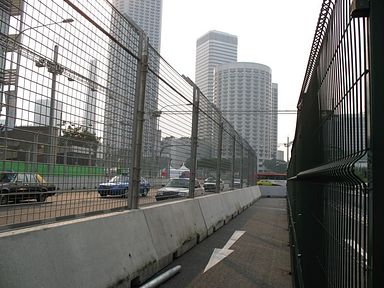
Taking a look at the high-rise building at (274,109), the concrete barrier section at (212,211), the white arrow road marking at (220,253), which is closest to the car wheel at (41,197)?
the white arrow road marking at (220,253)

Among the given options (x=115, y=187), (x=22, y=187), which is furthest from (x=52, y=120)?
(x=115, y=187)

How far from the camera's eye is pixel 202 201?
388 inches

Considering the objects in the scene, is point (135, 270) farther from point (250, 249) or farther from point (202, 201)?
point (202, 201)

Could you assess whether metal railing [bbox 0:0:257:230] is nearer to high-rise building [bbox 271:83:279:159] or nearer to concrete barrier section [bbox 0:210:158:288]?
concrete barrier section [bbox 0:210:158:288]

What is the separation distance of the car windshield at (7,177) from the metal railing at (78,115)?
0.04 ft

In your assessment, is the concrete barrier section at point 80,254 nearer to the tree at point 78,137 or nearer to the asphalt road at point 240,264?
the asphalt road at point 240,264

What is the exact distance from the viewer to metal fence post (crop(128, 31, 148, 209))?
19.5ft

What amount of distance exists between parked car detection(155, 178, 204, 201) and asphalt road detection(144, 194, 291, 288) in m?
1.17

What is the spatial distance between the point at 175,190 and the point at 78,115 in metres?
4.79

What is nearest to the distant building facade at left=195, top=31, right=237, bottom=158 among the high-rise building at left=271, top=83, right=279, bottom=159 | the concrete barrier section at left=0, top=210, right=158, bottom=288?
the high-rise building at left=271, top=83, right=279, bottom=159

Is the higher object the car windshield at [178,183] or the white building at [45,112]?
the white building at [45,112]

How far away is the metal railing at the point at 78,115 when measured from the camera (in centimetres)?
361

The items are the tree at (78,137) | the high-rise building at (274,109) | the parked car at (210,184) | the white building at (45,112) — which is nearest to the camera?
the white building at (45,112)

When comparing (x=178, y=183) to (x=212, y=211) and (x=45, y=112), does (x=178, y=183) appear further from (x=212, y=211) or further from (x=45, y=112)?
(x=45, y=112)
